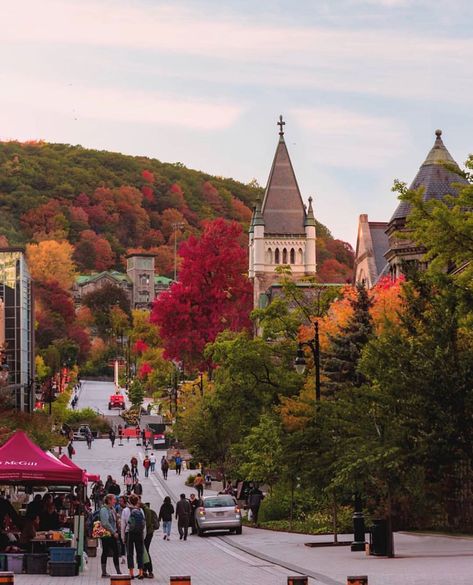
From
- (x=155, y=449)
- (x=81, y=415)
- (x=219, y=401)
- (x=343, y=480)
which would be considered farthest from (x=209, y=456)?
(x=81, y=415)

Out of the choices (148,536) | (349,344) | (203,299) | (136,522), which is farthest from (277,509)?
(203,299)

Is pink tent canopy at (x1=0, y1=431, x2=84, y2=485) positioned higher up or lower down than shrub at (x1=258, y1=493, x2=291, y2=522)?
higher up

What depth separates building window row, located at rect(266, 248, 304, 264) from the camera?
13025 cm

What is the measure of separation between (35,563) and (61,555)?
0.68 meters

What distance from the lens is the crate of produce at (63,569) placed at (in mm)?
27250

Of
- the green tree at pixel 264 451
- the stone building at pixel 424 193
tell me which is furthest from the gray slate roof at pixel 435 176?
the green tree at pixel 264 451

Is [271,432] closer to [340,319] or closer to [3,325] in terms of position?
[340,319]

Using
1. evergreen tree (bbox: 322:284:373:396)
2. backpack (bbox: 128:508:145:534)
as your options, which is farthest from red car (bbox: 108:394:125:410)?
backpack (bbox: 128:508:145:534)

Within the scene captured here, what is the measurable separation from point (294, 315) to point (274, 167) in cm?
7159

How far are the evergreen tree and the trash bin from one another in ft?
54.8

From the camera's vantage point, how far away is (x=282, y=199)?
13062 cm

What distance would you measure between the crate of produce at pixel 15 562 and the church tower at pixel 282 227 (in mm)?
99578

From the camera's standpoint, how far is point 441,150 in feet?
204

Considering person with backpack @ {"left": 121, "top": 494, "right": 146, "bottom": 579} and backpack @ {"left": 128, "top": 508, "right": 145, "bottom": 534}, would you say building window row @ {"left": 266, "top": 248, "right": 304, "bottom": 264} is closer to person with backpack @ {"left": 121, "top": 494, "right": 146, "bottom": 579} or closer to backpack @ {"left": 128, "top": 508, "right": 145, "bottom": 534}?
person with backpack @ {"left": 121, "top": 494, "right": 146, "bottom": 579}
